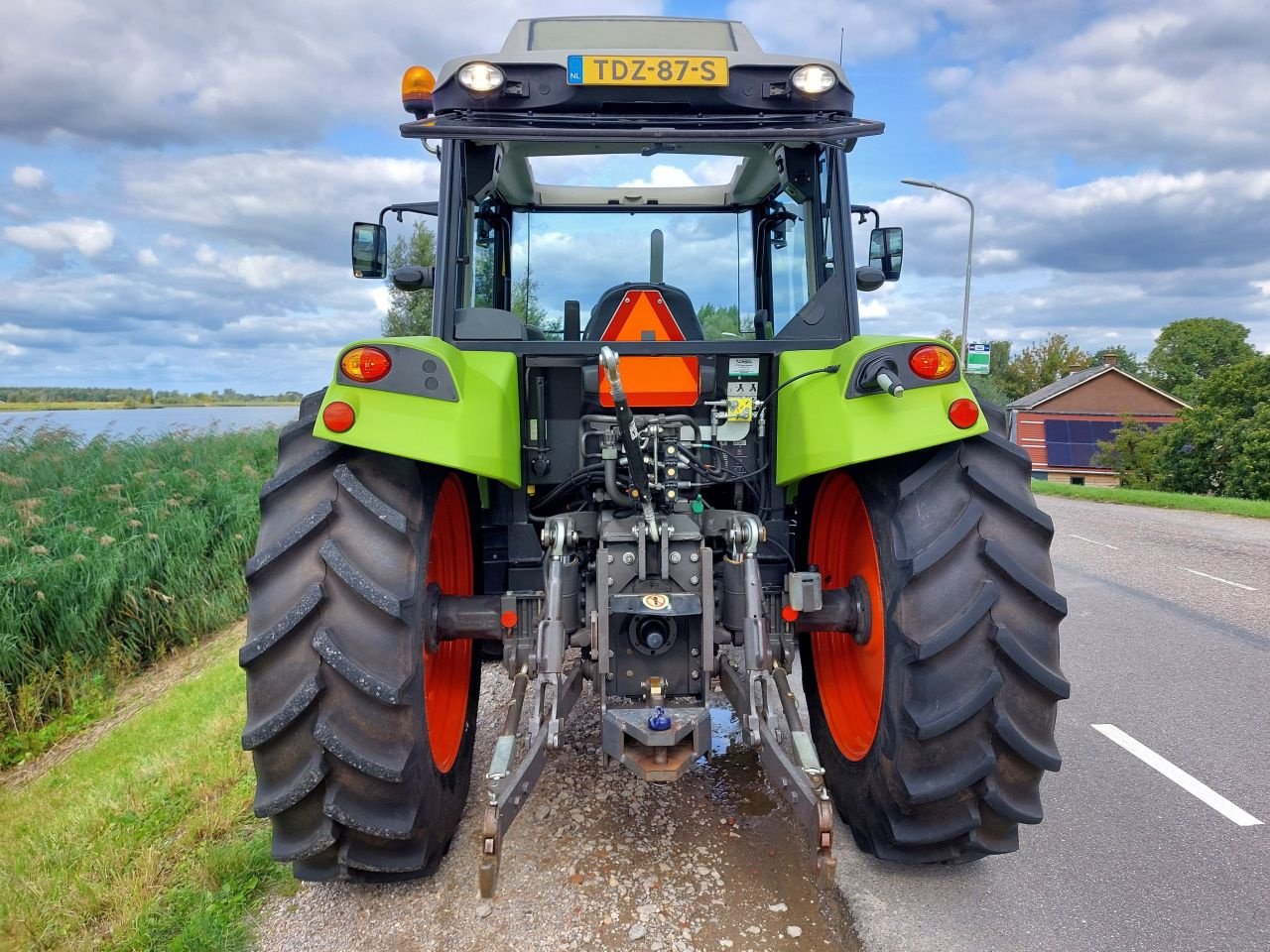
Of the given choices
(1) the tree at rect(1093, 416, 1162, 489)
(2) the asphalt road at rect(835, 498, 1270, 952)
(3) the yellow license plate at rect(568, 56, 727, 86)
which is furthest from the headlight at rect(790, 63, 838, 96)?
(1) the tree at rect(1093, 416, 1162, 489)

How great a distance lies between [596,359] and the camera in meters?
2.98

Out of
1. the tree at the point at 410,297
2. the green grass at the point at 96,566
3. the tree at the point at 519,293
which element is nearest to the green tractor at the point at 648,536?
the tree at the point at 519,293

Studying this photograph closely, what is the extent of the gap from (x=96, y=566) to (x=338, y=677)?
5.32 meters

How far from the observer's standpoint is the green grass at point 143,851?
8.32 feet

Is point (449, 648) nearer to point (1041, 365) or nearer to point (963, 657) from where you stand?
point (963, 657)

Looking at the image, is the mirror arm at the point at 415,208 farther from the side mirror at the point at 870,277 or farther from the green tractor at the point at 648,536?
the side mirror at the point at 870,277

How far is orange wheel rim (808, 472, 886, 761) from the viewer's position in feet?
9.50

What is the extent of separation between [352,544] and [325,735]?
1.73 feet

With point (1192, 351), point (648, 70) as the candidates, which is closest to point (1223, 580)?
point (648, 70)

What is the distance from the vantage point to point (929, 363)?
8.16 ft

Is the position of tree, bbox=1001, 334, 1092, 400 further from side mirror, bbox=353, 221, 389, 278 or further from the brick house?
side mirror, bbox=353, 221, 389, 278

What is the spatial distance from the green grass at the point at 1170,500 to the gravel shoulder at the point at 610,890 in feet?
44.4

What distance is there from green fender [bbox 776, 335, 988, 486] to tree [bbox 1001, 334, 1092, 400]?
197ft

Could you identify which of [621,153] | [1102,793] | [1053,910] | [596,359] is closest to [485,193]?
[621,153]
